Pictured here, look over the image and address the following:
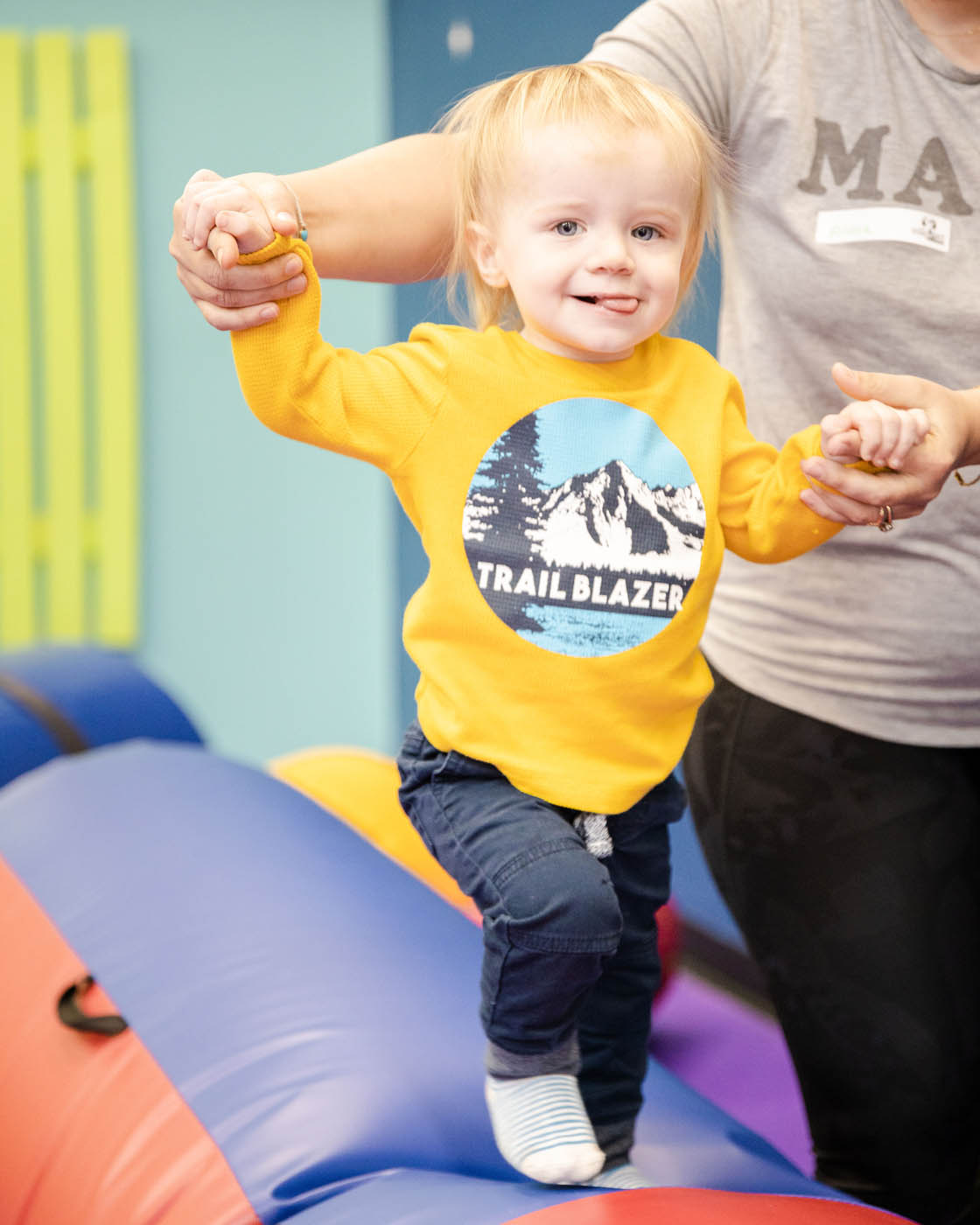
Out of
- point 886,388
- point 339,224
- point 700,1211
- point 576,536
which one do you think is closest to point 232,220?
point 339,224

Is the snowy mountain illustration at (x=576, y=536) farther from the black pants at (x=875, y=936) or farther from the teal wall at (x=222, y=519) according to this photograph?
the teal wall at (x=222, y=519)

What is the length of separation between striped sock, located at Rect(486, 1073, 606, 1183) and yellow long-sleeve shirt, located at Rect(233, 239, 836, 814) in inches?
6.5

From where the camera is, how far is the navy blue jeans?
69cm

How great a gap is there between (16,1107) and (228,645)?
224cm

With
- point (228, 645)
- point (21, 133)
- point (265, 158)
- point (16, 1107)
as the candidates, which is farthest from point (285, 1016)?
point (21, 133)

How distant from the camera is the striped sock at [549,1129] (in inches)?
28.9

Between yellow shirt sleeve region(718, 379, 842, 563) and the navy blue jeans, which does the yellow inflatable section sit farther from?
yellow shirt sleeve region(718, 379, 842, 563)

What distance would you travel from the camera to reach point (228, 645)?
3.27 m

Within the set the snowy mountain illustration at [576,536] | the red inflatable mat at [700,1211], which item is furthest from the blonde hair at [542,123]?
the red inflatable mat at [700,1211]

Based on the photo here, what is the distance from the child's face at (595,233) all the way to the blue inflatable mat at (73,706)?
118 centimetres

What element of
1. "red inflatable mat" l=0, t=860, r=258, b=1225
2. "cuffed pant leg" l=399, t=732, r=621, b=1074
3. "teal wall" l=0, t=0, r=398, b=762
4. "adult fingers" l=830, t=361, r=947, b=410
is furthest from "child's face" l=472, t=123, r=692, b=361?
"teal wall" l=0, t=0, r=398, b=762

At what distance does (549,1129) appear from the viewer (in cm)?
74

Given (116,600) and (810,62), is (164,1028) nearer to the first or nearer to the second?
(810,62)

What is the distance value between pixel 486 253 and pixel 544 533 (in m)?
0.17
